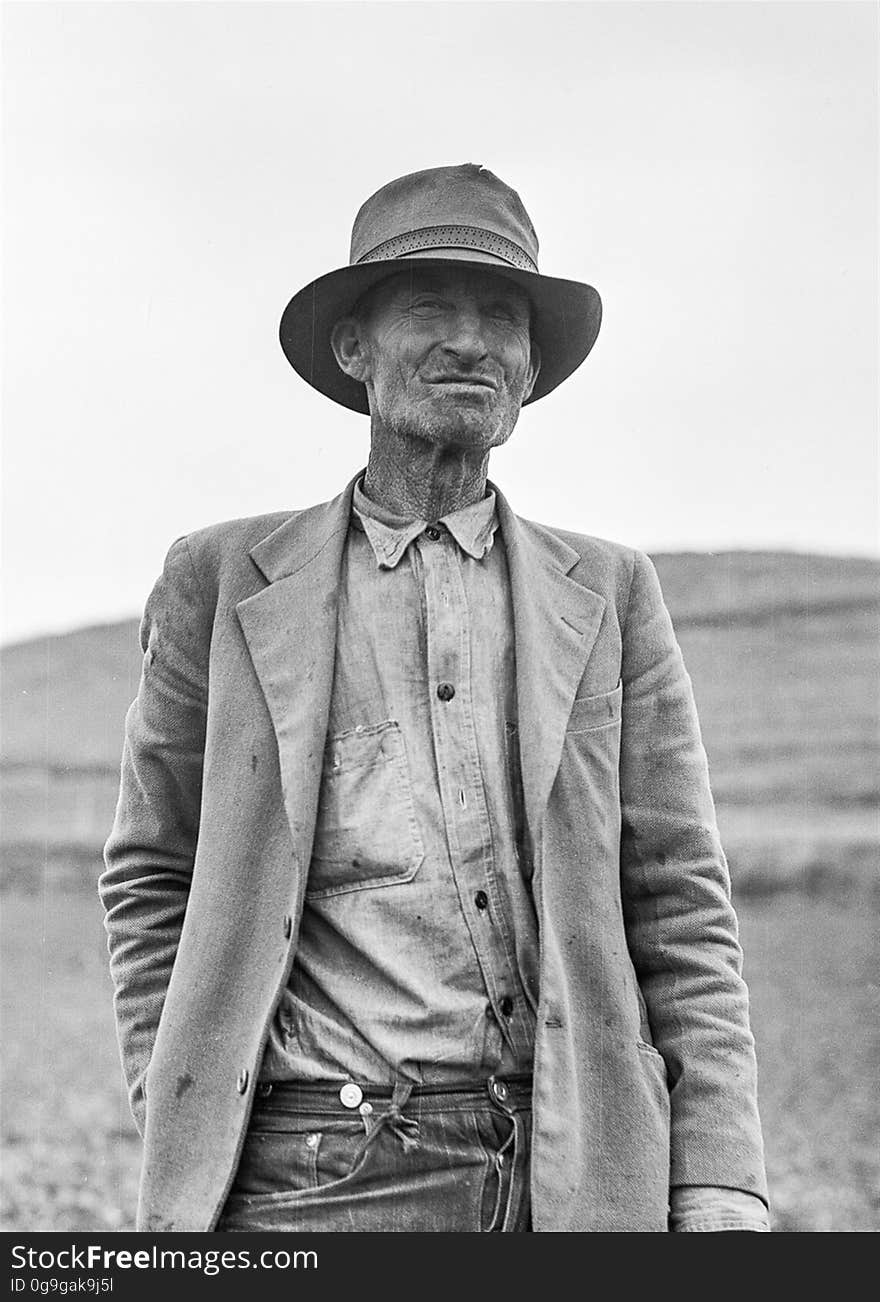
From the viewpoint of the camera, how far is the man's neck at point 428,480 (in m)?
2.96

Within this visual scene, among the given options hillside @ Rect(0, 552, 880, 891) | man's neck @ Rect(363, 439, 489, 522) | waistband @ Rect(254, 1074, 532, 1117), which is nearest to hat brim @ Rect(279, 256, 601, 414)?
man's neck @ Rect(363, 439, 489, 522)

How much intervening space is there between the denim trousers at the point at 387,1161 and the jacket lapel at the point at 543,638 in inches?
17.0

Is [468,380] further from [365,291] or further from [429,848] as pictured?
[429,848]

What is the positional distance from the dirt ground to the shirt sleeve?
18.1ft

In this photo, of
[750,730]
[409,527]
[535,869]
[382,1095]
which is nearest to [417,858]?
[535,869]

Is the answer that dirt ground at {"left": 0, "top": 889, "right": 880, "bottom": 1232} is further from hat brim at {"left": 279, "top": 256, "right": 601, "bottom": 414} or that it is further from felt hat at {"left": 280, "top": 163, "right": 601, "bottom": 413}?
felt hat at {"left": 280, "top": 163, "right": 601, "bottom": 413}

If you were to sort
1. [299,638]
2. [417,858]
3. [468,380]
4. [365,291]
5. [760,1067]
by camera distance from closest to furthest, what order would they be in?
1. [417,858]
2. [299,638]
3. [468,380]
4. [365,291]
5. [760,1067]

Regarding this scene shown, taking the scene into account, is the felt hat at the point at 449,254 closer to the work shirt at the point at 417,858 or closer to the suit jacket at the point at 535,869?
the suit jacket at the point at 535,869

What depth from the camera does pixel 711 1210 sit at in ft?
8.57

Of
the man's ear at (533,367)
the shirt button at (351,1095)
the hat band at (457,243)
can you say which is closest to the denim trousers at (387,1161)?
the shirt button at (351,1095)

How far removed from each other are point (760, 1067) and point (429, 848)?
12.7 metres

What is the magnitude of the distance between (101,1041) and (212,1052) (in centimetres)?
1325

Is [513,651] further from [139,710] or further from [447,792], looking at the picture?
[139,710]
